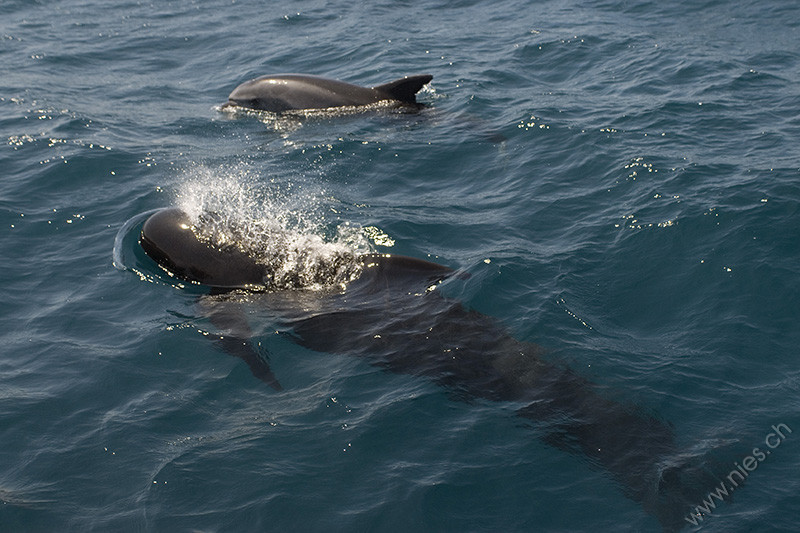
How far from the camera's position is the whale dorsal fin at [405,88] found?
1783 cm

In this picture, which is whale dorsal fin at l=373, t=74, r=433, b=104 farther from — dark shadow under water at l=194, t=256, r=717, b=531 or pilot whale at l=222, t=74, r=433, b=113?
dark shadow under water at l=194, t=256, r=717, b=531

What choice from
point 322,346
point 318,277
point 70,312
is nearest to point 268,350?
point 322,346

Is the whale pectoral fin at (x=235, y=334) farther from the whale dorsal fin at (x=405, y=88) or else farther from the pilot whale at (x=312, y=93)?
the whale dorsal fin at (x=405, y=88)

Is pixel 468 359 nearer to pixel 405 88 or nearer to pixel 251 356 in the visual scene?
pixel 251 356

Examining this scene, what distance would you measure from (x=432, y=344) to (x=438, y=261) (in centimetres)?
242

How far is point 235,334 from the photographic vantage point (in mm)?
10898

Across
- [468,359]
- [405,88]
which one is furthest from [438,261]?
[405,88]

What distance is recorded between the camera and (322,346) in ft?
35.1

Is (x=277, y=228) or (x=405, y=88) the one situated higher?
(x=405, y=88)

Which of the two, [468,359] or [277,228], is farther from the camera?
[277,228]

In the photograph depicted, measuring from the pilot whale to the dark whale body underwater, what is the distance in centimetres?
653

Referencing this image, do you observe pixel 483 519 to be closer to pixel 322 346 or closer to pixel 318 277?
pixel 322 346

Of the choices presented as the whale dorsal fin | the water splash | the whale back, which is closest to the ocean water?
the water splash

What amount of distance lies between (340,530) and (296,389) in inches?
89.0
